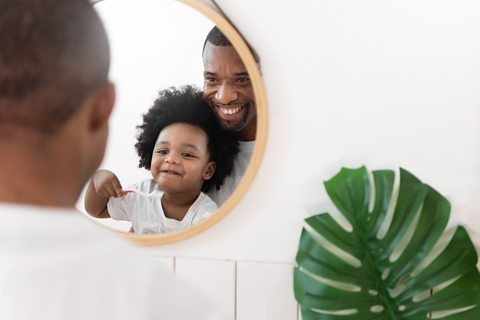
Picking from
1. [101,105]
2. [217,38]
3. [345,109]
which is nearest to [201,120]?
[217,38]

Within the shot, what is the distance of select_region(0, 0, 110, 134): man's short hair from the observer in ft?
1.59

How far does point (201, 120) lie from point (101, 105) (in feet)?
2.51

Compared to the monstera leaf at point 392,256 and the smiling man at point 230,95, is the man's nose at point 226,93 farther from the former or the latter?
the monstera leaf at point 392,256

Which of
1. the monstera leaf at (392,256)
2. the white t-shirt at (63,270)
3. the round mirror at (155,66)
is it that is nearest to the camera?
the white t-shirt at (63,270)

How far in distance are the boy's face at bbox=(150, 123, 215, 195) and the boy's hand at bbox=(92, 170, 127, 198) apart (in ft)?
0.28

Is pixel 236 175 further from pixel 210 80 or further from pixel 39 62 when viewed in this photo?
pixel 39 62

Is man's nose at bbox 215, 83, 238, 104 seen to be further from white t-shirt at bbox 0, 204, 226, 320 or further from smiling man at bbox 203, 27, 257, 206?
white t-shirt at bbox 0, 204, 226, 320

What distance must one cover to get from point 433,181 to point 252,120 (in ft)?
1.23

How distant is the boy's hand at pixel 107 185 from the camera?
1341 millimetres

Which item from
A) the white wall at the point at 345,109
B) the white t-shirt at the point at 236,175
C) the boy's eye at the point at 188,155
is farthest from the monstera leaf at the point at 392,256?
the boy's eye at the point at 188,155

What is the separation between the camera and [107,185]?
1344 millimetres

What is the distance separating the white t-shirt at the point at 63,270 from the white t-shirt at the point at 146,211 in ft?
2.62

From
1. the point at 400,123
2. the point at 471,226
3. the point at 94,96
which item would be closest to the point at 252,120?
the point at 400,123

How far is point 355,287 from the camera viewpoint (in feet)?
3.89
